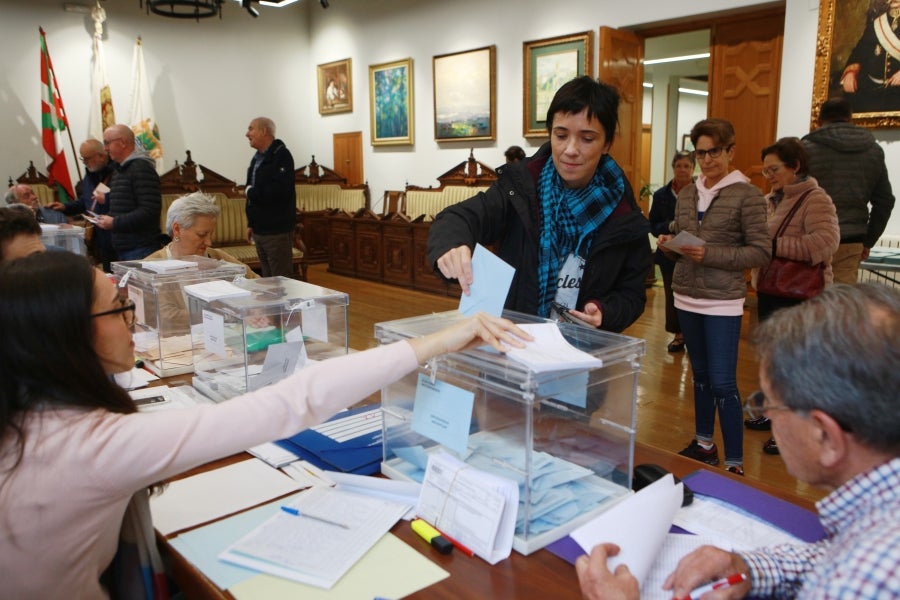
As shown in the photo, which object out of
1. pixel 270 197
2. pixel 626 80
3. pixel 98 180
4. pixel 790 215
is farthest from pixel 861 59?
pixel 98 180

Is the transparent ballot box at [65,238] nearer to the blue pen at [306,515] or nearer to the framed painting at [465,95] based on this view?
the blue pen at [306,515]

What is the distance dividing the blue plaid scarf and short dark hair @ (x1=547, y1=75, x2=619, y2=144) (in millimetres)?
149

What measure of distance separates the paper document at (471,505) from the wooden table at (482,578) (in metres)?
0.03

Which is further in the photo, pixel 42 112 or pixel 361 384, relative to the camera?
pixel 42 112

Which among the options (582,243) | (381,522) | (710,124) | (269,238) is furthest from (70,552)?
(269,238)

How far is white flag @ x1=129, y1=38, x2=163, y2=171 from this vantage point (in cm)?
872

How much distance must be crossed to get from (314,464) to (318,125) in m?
9.87

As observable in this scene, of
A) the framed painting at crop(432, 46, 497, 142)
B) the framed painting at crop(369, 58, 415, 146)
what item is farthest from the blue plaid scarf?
the framed painting at crop(369, 58, 415, 146)

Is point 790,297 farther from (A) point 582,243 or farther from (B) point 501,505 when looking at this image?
(B) point 501,505

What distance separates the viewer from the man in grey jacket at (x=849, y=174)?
3.85 metres

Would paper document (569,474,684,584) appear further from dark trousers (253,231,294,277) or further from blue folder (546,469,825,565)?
dark trousers (253,231,294,277)

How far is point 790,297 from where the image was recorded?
3.26m

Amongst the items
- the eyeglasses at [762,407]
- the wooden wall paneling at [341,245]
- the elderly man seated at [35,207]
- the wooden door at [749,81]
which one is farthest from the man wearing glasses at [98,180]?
the wooden door at [749,81]

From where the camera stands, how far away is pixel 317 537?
3.82 ft
